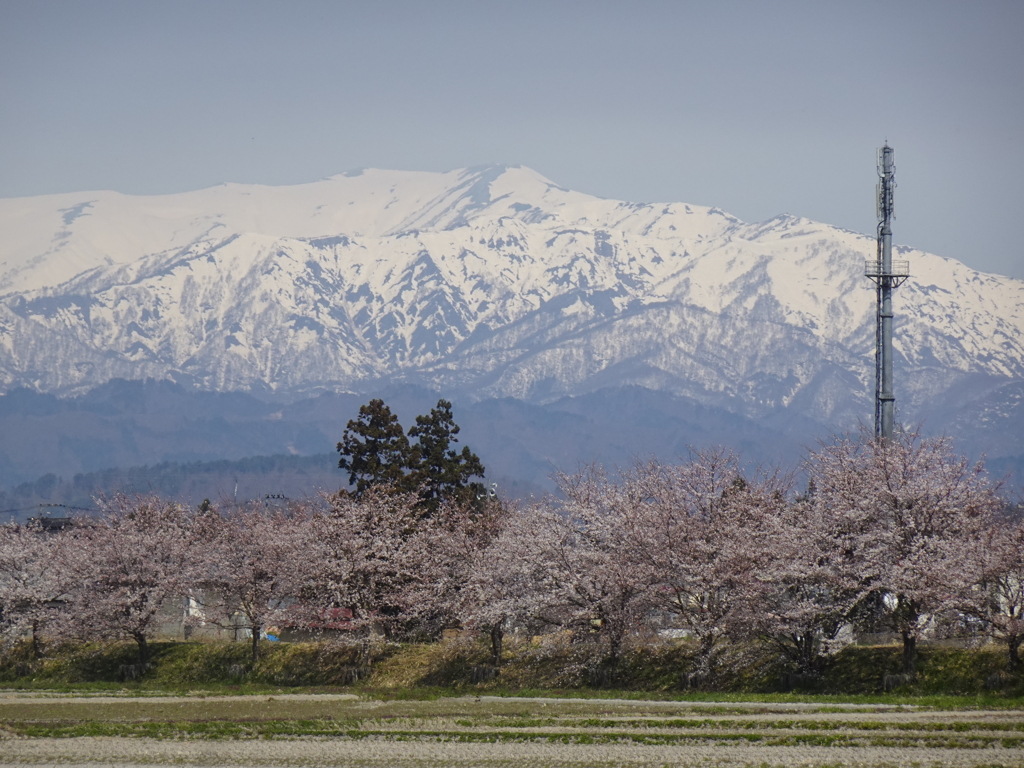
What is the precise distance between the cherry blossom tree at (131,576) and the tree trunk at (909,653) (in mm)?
33329

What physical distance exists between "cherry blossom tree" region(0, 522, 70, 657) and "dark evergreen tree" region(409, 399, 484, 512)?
1920 cm

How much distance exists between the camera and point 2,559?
214 feet

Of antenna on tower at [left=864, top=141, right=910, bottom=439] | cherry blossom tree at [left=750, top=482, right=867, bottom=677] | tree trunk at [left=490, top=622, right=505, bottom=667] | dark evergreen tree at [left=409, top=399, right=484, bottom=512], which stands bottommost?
tree trunk at [left=490, top=622, right=505, bottom=667]

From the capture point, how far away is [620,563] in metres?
47.2

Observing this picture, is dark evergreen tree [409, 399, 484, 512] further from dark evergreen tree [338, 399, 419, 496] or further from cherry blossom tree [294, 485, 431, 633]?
cherry blossom tree [294, 485, 431, 633]

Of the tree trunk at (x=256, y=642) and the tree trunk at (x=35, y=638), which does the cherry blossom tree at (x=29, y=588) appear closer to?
the tree trunk at (x=35, y=638)

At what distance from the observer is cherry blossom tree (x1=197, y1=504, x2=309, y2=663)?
57.8 m

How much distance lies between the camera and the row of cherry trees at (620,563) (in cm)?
4184

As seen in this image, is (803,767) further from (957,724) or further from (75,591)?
(75,591)

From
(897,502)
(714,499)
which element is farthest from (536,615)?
(897,502)

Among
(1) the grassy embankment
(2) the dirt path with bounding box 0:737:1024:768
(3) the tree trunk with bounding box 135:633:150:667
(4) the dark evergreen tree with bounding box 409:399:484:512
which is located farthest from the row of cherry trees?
(2) the dirt path with bounding box 0:737:1024:768

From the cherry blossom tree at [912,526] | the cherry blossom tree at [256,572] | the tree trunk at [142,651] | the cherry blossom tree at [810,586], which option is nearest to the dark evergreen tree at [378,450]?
the cherry blossom tree at [256,572]

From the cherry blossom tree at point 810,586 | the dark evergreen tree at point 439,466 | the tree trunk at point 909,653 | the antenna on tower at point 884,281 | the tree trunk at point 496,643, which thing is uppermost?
the antenna on tower at point 884,281

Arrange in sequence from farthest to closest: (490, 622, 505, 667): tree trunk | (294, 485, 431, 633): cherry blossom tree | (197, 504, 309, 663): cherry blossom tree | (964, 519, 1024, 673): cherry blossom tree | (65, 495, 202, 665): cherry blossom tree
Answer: (65, 495, 202, 665): cherry blossom tree < (197, 504, 309, 663): cherry blossom tree < (294, 485, 431, 633): cherry blossom tree < (490, 622, 505, 667): tree trunk < (964, 519, 1024, 673): cherry blossom tree
